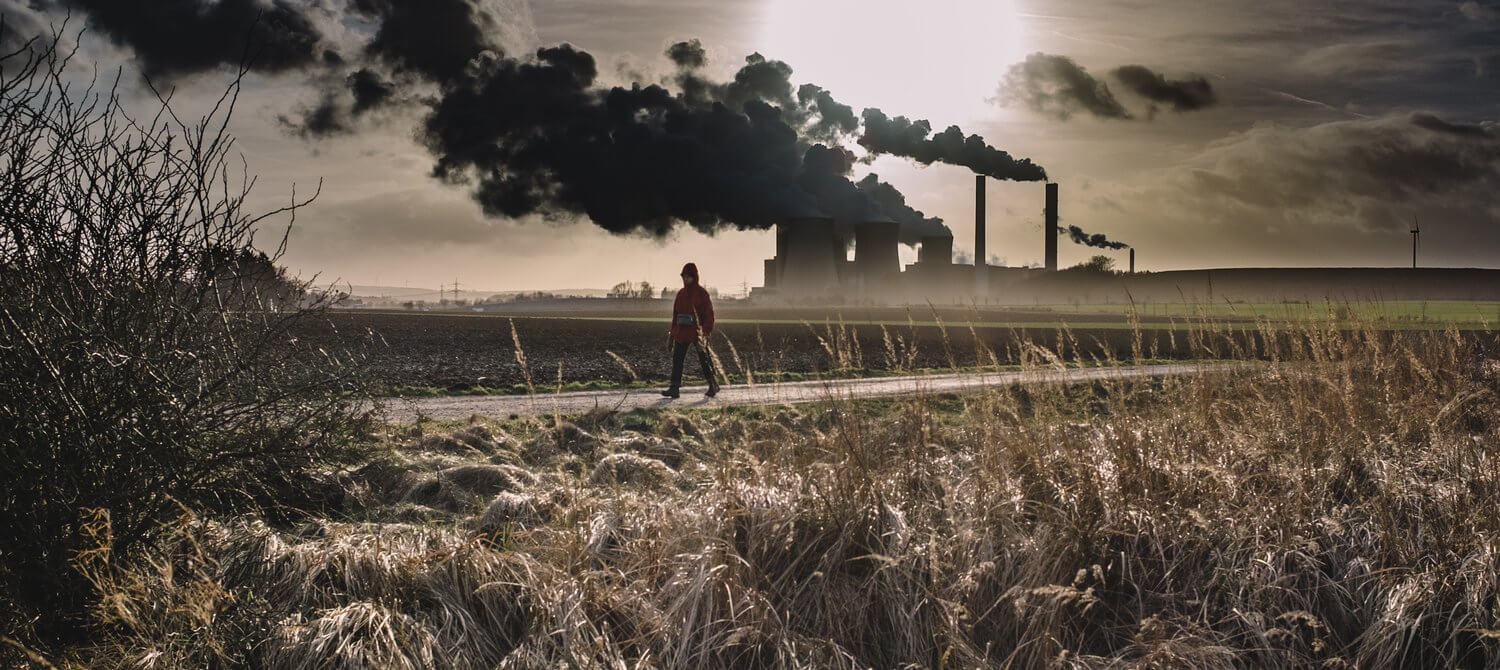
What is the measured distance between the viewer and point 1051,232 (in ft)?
296

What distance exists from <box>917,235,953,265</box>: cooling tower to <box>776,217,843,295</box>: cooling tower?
920cm

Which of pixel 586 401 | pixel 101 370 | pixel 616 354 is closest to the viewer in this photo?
pixel 101 370

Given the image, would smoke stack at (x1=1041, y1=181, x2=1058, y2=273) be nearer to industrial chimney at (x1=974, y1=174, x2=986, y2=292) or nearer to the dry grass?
industrial chimney at (x1=974, y1=174, x2=986, y2=292)

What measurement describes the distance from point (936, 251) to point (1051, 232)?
537 inches

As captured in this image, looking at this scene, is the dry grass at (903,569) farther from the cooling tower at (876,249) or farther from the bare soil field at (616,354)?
the cooling tower at (876,249)

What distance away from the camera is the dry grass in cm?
512

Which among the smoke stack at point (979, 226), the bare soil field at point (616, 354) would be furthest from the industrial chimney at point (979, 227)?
the bare soil field at point (616, 354)

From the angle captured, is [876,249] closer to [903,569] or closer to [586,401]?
[586,401]

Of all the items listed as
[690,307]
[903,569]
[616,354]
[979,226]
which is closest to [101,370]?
[903,569]

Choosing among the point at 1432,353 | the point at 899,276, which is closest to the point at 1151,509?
the point at 1432,353

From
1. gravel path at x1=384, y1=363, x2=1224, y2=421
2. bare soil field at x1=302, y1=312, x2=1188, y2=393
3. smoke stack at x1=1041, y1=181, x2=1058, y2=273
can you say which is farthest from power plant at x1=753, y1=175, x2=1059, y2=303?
gravel path at x1=384, y1=363, x2=1224, y2=421

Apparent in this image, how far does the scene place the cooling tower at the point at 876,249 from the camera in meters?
94.9

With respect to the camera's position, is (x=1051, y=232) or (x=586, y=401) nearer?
(x=586, y=401)

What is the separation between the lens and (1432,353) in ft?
43.3
